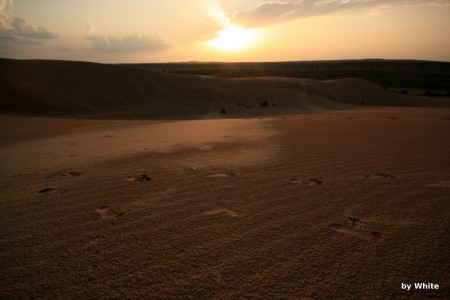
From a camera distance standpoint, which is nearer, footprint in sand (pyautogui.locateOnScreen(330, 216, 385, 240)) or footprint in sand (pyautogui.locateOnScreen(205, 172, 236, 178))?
footprint in sand (pyautogui.locateOnScreen(330, 216, 385, 240))

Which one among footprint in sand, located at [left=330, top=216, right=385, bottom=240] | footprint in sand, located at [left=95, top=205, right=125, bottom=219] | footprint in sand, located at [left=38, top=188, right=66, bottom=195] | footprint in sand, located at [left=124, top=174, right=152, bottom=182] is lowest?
footprint in sand, located at [left=330, top=216, right=385, bottom=240]

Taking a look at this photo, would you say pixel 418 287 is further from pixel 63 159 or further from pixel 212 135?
pixel 212 135

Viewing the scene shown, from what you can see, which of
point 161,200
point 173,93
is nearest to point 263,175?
point 161,200

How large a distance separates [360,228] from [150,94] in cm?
1859

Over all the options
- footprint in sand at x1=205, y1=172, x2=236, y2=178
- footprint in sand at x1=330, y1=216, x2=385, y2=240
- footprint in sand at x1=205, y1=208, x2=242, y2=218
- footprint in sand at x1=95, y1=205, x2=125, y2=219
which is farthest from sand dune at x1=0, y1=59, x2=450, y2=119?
footprint in sand at x1=330, y1=216, x2=385, y2=240

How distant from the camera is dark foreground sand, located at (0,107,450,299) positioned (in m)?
1.56

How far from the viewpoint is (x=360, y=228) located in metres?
2.13

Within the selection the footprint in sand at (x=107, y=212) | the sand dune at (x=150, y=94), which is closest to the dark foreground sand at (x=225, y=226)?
the footprint in sand at (x=107, y=212)

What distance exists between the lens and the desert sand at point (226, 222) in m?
1.57

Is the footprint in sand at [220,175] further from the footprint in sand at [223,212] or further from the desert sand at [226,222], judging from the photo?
the footprint in sand at [223,212]

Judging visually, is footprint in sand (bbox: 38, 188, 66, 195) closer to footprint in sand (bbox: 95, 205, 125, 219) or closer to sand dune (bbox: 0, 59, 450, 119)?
footprint in sand (bbox: 95, 205, 125, 219)

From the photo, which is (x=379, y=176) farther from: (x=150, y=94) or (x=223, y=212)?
(x=150, y=94)

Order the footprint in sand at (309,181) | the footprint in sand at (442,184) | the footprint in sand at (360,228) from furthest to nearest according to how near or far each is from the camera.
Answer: the footprint in sand at (309,181) < the footprint in sand at (442,184) < the footprint in sand at (360,228)

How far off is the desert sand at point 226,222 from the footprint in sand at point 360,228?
0.5 inches
